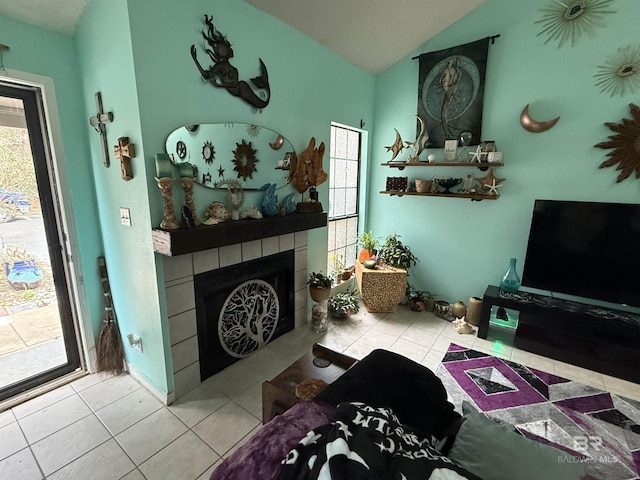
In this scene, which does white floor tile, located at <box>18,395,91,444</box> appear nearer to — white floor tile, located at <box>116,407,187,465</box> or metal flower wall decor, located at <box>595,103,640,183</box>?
white floor tile, located at <box>116,407,187,465</box>

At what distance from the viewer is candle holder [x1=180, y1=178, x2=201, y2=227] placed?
1.73m

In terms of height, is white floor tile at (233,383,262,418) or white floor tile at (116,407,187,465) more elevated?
white floor tile at (233,383,262,418)

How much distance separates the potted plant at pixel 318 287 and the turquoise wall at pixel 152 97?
3.40ft

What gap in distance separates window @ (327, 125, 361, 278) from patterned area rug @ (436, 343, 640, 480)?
65.5 inches

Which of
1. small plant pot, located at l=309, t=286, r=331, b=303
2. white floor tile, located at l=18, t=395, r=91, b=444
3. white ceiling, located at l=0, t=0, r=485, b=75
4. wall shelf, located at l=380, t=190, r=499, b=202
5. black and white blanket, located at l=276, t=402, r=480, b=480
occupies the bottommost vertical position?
white floor tile, located at l=18, t=395, r=91, b=444

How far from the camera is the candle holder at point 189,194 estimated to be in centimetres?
173

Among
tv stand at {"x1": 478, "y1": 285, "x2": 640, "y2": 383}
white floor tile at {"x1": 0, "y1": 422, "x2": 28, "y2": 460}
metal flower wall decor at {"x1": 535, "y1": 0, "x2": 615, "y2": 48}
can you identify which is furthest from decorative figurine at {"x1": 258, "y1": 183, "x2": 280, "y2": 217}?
metal flower wall decor at {"x1": 535, "y1": 0, "x2": 615, "y2": 48}

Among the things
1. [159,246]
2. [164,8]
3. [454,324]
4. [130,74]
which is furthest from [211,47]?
[454,324]

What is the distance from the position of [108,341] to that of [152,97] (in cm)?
175

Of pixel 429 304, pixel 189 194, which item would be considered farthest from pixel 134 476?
pixel 429 304

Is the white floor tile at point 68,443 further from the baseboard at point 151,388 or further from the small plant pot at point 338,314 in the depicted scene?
the small plant pot at point 338,314

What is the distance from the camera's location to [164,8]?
1594 mm

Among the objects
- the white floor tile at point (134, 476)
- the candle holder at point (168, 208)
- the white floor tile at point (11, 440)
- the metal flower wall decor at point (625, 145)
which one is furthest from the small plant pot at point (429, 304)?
the white floor tile at point (11, 440)

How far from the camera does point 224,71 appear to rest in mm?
1903
